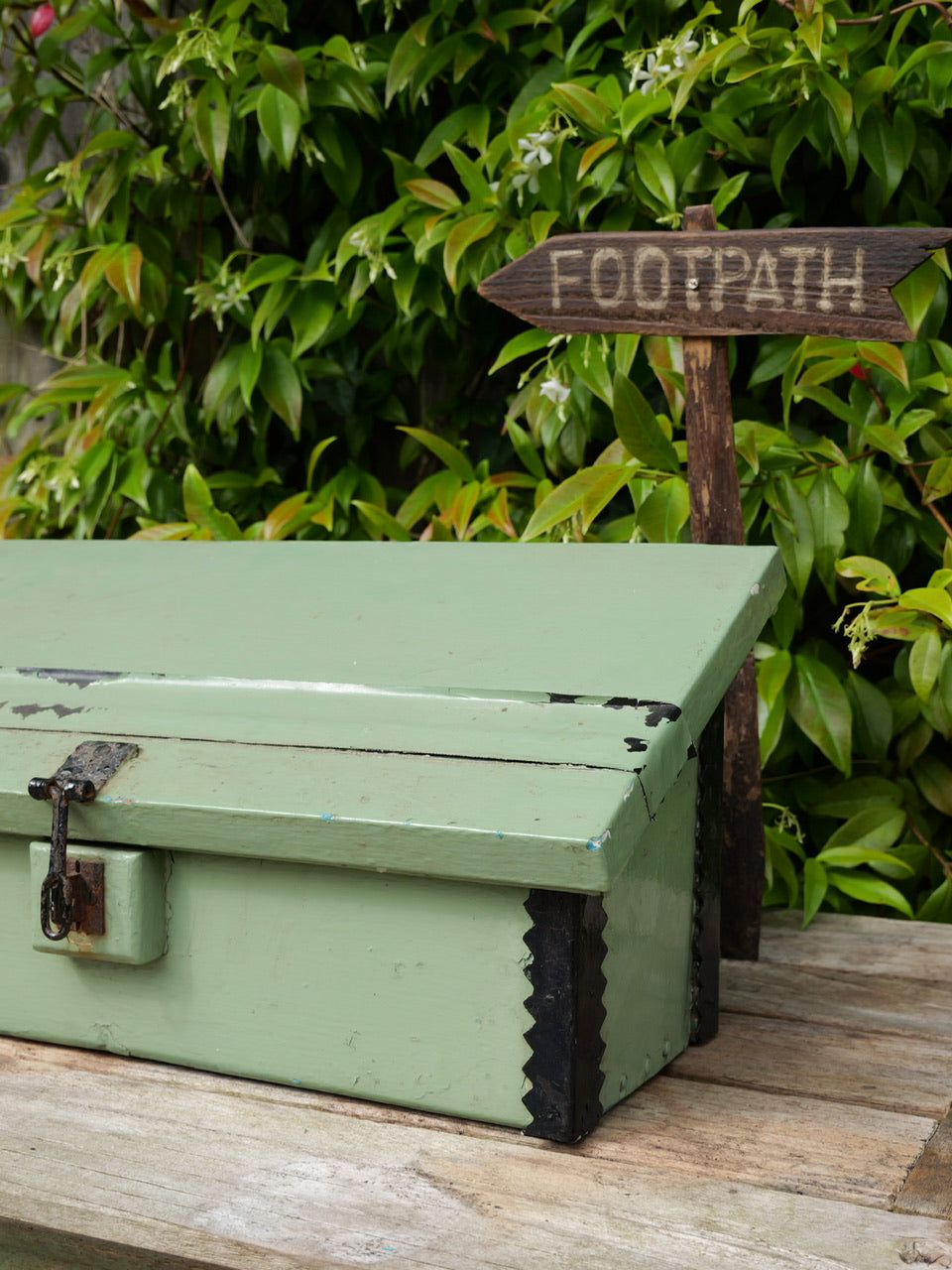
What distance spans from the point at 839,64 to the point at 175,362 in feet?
4.36

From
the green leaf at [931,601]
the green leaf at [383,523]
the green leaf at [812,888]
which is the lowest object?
the green leaf at [812,888]

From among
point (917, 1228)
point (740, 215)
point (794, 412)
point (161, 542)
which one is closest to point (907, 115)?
point (740, 215)

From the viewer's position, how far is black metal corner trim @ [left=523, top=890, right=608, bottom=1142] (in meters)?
0.95

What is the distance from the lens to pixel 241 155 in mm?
2264

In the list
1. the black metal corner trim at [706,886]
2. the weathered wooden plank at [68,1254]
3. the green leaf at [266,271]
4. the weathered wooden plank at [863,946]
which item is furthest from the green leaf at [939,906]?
the green leaf at [266,271]

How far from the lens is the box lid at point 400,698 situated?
95cm

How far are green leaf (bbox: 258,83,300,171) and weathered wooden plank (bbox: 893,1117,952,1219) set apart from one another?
1656mm

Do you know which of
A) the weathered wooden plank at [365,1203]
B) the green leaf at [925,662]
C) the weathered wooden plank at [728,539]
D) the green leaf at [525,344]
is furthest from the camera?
the green leaf at [525,344]

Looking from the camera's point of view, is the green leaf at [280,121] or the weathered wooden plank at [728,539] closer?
the weathered wooden plank at [728,539]

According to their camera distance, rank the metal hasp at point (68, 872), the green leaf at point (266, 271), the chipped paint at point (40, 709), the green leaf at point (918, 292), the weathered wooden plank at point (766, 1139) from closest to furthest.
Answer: the weathered wooden plank at point (766, 1139) < the metal hasp at point (68, 872) < the chipped paint at point (40, 709) < the green leaf at point (918, 292) < the green leaf at point (266, 271)

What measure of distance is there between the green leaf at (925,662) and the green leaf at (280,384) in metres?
1.09

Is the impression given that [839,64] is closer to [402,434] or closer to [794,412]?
[794,412]

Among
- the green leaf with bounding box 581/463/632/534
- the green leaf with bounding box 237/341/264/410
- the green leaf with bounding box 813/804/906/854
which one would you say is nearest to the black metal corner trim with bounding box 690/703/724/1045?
the green leaf with bounding box 581/463/632/534

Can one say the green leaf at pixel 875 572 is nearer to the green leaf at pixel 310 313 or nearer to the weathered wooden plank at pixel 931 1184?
the weathered wooden plank at pixel 931 1184
